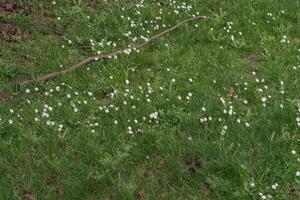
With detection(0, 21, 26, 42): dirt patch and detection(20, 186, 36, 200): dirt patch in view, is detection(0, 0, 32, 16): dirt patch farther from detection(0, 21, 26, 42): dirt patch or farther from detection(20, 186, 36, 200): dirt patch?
detection(20, 186, 36, 200): dirt patch

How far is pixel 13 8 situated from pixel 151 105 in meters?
3.30

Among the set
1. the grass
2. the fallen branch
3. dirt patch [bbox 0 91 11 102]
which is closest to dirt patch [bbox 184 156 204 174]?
the grass

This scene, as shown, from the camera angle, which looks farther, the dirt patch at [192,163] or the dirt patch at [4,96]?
the dirt patch at [4,96]

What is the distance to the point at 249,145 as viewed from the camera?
6434 mm

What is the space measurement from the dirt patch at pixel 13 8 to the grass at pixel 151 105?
0.35ft

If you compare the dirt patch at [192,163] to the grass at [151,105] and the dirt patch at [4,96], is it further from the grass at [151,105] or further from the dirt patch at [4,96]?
the dirt patch at [4,96]

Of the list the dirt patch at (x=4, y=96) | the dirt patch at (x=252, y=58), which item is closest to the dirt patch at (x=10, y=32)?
the dirt patch at (x=4, y=96)

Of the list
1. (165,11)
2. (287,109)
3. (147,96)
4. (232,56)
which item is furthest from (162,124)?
(165,11)

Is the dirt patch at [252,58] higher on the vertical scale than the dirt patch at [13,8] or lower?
higher

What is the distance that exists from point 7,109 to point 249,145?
2953 millimetres

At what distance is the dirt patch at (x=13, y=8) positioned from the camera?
8791 mm

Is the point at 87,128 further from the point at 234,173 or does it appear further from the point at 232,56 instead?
the point at 232,56

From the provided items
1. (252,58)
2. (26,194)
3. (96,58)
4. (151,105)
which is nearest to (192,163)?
(151,105)

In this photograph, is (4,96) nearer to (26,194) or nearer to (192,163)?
(26,194)
